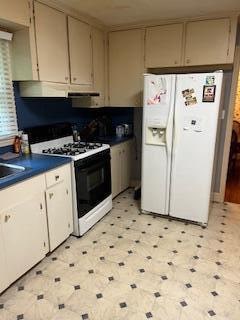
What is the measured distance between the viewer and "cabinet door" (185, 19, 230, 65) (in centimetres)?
271

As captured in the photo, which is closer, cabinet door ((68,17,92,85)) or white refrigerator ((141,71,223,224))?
white refrigerator ((141,71,223,224))

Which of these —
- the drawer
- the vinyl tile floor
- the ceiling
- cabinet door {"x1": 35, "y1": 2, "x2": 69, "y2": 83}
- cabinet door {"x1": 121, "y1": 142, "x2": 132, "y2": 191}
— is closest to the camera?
the vinyl tile floor

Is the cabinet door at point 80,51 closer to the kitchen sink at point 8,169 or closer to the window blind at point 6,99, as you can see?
the window blind at point 6,99

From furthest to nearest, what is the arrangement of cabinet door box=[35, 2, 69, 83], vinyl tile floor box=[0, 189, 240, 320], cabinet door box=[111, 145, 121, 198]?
cabinet door box=[111, 145, 121, 198], cabinet door box=[35, 2, 69, 83], vinyl tile floor box=[0, 189, 240, 320]

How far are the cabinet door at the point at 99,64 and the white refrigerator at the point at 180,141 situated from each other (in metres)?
0.80

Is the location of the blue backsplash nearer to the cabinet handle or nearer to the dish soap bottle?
the dish soap bottle

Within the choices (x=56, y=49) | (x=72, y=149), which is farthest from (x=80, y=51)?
(x=72, y=149)

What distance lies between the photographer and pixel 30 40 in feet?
7.25

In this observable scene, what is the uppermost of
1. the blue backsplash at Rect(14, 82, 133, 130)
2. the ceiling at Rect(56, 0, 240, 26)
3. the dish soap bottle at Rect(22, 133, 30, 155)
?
the ceiling at Rect(56, 0, 240, 26)

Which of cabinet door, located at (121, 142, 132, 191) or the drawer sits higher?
the drawer

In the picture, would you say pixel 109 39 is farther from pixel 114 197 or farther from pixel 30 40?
pixel 114 197

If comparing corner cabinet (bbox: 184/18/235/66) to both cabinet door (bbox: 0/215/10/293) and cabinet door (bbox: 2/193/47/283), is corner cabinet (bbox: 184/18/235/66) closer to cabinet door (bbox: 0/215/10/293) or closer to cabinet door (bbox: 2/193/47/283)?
cabinet door (bbox: 2/193/47/283)

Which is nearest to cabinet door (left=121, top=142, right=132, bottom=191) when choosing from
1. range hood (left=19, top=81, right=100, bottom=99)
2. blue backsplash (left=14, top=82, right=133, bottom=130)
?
blue backsplash (left=14, top=82, right=133, bottom=130)

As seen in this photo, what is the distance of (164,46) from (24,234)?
2616 millimetres
